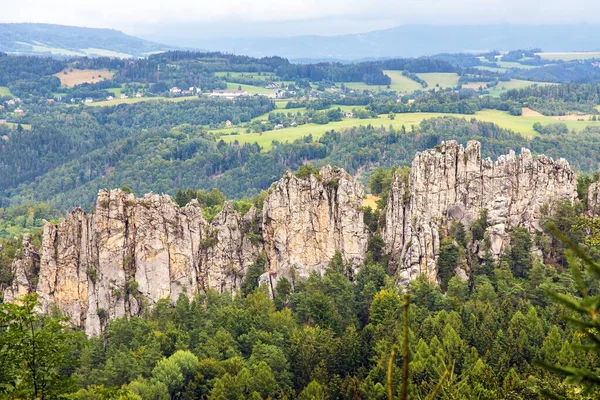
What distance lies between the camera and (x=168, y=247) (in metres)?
77.7

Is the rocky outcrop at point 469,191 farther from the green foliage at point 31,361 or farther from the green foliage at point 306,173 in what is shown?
the green foliage at point 31,361

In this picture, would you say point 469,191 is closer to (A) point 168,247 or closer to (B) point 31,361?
(A) point 168,247

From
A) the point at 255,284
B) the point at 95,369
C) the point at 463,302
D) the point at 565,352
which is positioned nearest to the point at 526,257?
the point at 463,302

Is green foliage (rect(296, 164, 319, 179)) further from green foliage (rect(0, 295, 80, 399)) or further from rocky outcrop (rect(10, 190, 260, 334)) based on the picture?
green foliage (rect(0, 295, 80, 399))

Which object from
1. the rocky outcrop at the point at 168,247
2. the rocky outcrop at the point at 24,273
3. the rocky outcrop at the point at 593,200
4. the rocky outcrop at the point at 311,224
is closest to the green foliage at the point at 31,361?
the rocky outcrop at the point at 168,247

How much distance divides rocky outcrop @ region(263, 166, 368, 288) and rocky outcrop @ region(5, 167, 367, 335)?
3.9 inches

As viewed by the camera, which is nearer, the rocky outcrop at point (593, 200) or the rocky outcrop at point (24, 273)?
the rocky outcrop at point (593, 200)

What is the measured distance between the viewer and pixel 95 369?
61.2 meters

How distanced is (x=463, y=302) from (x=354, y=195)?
16460 millimetres

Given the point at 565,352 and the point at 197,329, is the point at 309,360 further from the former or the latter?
the point at 565,352

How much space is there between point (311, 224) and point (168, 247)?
47.2 feet

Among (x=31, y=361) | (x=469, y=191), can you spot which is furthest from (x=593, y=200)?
(x=31, y=361)

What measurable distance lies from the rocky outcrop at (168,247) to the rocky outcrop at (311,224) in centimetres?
10

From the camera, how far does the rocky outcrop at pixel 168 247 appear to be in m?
76.7
